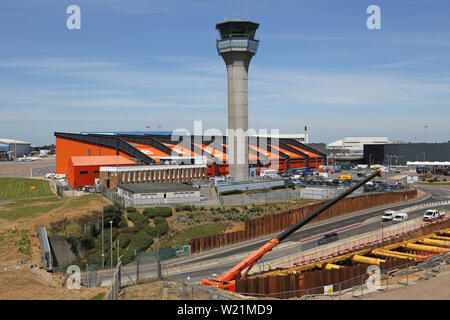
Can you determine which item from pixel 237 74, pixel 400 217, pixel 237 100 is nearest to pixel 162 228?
pixel 400 217

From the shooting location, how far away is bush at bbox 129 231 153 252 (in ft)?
182

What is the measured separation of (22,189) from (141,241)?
5147 centimetres

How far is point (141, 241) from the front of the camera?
56219 mm

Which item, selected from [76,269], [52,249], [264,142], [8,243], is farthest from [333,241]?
[264,142]

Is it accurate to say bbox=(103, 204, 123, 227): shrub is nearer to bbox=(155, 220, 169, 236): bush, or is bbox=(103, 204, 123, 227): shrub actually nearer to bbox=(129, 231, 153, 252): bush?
bbox=(129, 231, 153, 252): bush

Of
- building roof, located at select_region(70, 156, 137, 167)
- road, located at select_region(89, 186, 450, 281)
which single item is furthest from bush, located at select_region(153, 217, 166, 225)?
building roof, located at select_region(70, 156, 137, 167)

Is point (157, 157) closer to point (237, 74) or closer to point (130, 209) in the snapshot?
point (237, 74)

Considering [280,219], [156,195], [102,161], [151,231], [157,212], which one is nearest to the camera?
[151,231]

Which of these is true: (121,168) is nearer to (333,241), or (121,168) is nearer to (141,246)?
(141,246)

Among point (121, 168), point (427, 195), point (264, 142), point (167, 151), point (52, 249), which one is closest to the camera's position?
point (52, 249)

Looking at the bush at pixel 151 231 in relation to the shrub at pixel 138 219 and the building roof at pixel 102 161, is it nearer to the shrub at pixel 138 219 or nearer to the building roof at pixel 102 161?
the shrub at pixel 138 219

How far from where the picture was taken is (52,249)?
171 feet

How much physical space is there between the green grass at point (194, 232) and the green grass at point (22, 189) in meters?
39.8

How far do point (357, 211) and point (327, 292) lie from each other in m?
42.0
